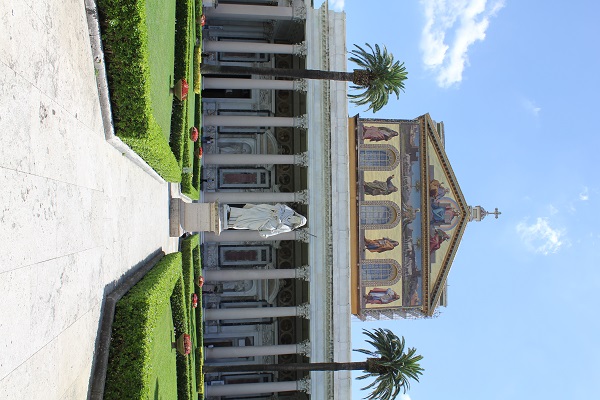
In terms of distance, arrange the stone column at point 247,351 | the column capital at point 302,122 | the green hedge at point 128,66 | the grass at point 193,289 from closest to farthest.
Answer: the green hedge at point 128,66
the grass at point 193,289
the stone column at point 247,351
the column capital at point 302,122

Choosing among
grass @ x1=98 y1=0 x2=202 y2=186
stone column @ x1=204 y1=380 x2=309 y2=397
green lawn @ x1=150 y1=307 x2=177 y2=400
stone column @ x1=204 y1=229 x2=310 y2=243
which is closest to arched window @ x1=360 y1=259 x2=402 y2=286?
stone column @ x1=204 y1=229 x2=310 y2=243

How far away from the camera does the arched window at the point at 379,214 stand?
1261 inches

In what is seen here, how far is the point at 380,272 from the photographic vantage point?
1271 inches

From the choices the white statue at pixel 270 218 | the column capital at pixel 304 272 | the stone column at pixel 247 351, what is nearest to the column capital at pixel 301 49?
the column capital at pixel 304 272

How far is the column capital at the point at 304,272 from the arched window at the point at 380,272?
3151mm

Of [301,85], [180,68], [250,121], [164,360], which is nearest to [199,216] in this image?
[180,68]

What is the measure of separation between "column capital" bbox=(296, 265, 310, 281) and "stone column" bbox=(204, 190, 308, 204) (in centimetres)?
376

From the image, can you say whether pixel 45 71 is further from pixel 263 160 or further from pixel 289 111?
pixel 289 111

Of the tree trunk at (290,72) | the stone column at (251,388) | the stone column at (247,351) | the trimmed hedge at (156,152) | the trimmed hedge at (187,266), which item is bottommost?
the stone column at (251,388)

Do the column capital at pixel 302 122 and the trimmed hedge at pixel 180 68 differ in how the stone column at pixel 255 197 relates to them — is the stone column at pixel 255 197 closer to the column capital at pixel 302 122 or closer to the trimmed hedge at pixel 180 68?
the column capital at pixel 302 122

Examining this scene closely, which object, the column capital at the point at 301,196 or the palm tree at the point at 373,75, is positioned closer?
the palm tree at the point at 373,75

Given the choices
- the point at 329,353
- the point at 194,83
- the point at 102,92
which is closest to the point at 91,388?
the point at 102,92

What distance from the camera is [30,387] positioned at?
695 cm

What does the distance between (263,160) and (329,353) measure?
11.7 m
